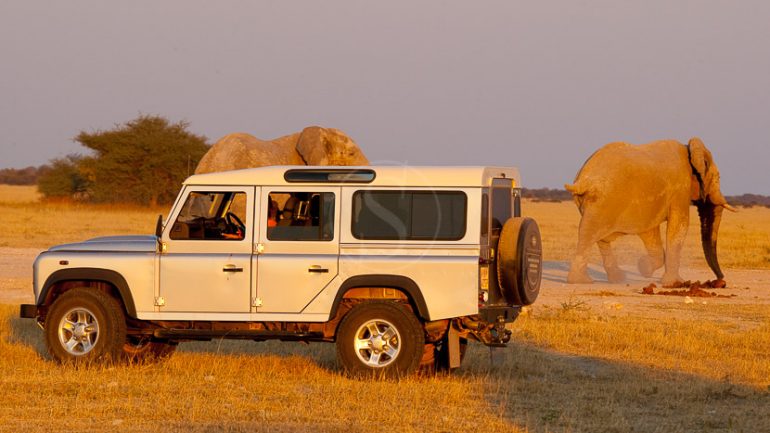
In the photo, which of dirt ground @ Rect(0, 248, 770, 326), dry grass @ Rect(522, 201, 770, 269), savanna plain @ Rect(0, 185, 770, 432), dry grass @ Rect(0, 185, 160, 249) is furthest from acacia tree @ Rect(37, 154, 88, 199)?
savanna plain @ Rect(0, 185, 770, 432)

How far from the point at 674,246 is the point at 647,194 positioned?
1.11 m

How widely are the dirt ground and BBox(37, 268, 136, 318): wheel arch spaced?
6.93m

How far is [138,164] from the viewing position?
67.1 m

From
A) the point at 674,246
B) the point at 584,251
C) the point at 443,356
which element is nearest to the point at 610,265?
the point at 584,251

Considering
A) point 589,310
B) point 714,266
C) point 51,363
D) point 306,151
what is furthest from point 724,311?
point 306,151

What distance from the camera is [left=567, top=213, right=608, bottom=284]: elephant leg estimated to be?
2430 cm

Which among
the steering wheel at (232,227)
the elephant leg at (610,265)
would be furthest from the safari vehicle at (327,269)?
the elephant leg at (610,265)

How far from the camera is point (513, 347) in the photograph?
14438 millimetres

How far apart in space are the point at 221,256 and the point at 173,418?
247cm

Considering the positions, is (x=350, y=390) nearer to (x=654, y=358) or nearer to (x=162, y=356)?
(x=162, y=356)

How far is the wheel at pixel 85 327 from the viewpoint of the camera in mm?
12297

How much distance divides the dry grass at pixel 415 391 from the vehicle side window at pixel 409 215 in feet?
4.48

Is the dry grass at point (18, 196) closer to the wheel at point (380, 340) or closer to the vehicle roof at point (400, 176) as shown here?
the vehicle roof at point (400, 176)

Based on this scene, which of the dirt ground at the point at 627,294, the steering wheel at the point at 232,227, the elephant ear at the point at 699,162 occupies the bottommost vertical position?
the dirt ground at the point at 627,294
